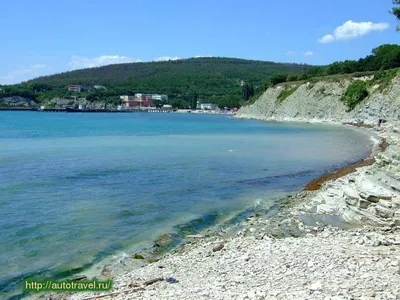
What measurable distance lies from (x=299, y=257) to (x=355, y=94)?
91718 millimetres

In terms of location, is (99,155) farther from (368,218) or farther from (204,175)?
(368,218)

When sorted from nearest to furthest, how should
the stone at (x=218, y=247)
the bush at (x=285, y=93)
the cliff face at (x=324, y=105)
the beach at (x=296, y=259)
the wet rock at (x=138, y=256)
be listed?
the beach at (x=296, y=259), the stone at (x=218, y=247), the wet rock at (x=138, y=256), the cliff face at (x=324, y=105), the bush at (x=285, y=93)

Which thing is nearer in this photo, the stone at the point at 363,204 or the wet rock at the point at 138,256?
the wet rock at the point at 138,256

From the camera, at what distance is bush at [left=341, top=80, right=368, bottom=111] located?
94625 mm

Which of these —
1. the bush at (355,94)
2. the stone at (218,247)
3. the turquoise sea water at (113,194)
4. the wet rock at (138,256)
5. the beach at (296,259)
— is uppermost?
the bush at (355,94)

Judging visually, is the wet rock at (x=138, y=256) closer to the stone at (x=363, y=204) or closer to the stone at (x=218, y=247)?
the stone at (x=218, y=247)

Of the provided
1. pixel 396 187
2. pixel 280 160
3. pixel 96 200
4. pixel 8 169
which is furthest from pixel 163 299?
pixel 280 160

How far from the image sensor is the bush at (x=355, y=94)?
94.6m

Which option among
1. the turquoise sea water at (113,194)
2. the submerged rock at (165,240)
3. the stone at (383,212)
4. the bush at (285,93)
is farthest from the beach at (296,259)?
the bush at (285,93)

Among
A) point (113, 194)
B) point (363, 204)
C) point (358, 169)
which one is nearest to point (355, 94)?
point (358, 169)

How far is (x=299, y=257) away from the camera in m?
11.2

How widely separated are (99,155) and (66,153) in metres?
3.61

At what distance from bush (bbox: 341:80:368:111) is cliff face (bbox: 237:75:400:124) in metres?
1.41

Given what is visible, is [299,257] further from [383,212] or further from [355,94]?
[355,94]
